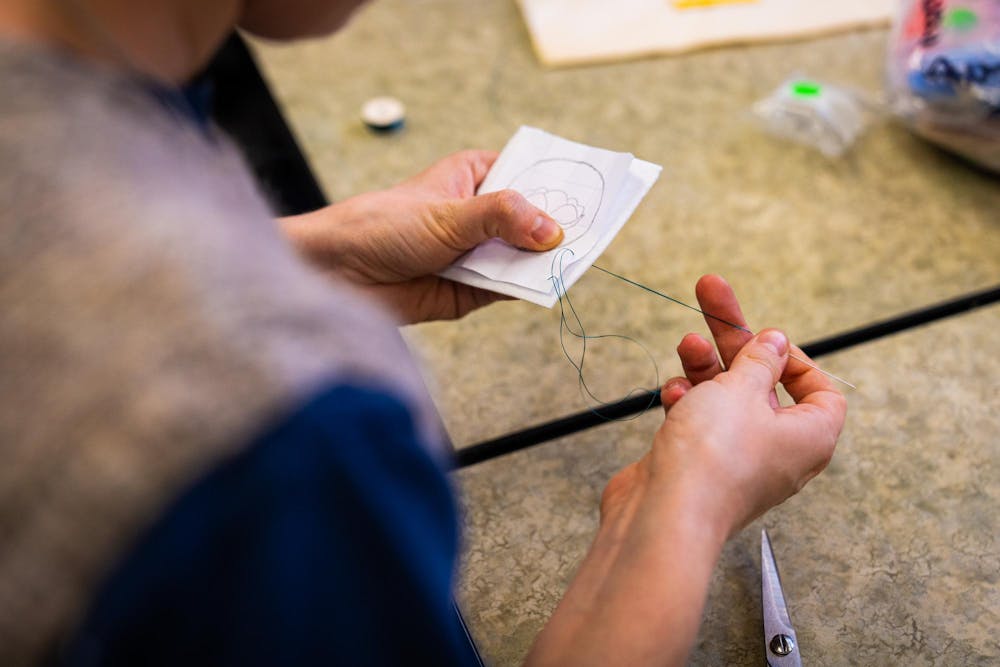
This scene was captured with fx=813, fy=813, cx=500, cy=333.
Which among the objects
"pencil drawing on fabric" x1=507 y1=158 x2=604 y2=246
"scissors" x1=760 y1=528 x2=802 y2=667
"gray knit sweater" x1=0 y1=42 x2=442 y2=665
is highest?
"gray knit sweater" x1=0 y1=42 x2=442 y2=665

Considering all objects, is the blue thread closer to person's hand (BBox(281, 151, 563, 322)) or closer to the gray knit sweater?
person's hand (BBox(281, 151, 563, 322))

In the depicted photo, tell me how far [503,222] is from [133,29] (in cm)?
44

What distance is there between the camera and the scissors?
0.69 meters

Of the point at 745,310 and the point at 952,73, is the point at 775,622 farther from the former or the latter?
the point at 952,73

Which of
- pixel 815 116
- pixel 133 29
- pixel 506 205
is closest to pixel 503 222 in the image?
pixel 506 205

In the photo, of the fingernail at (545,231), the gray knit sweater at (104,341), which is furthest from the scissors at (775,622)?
the gray knit sweater at (104,341)

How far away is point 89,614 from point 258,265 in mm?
168

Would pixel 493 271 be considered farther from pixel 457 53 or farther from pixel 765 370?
pixel 457 53

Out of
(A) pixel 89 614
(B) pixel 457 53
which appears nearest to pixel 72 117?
(A) pixel 89 614

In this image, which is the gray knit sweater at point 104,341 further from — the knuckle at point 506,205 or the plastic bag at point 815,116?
the plastic bag at point 815,116

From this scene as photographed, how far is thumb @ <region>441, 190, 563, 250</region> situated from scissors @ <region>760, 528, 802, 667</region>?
0.37m

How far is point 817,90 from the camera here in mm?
1299

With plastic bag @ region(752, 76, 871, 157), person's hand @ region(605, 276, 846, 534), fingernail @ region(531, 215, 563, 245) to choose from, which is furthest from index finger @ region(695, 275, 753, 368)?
plastic bag @ region(752, 76, 871, 157)

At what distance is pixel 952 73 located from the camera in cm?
112
